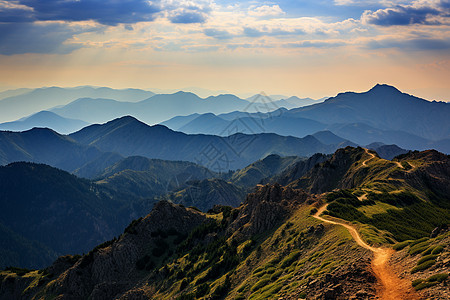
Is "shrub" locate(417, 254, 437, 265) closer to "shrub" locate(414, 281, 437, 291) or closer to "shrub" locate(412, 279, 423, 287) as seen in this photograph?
"shrub" locate(412, 279, 423, 287)

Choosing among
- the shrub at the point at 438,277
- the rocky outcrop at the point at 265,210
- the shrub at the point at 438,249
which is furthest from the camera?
the rocky outcrop at the point at 265,210

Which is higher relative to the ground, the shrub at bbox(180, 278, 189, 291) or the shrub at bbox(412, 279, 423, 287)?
the shrub at bbox(412, 279, 423, 287)

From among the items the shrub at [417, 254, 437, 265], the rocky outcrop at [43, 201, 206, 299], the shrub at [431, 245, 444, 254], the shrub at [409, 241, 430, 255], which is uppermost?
the shrub at [431, 245, 444, 254]

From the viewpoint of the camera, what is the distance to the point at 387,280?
2029 inches

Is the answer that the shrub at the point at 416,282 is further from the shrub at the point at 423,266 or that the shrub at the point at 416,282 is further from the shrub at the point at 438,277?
the shrub at the point at 423,266

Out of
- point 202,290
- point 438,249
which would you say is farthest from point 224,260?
point 438,249

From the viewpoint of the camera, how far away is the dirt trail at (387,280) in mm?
46222

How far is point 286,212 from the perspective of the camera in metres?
115

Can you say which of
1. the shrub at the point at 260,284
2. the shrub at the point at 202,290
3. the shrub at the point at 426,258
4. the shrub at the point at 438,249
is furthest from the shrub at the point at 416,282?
the shrub at the point at 202,290

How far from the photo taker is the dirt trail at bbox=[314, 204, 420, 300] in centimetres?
4622

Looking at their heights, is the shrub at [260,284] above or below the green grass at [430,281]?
below

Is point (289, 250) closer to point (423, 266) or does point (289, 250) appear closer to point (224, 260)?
point (224, 260)

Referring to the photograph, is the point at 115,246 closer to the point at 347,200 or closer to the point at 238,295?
the point at 238,295

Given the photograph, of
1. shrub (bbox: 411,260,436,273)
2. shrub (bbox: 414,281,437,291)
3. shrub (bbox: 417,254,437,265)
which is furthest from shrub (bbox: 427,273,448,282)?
shrub (bbox: 417,254,437,265)
